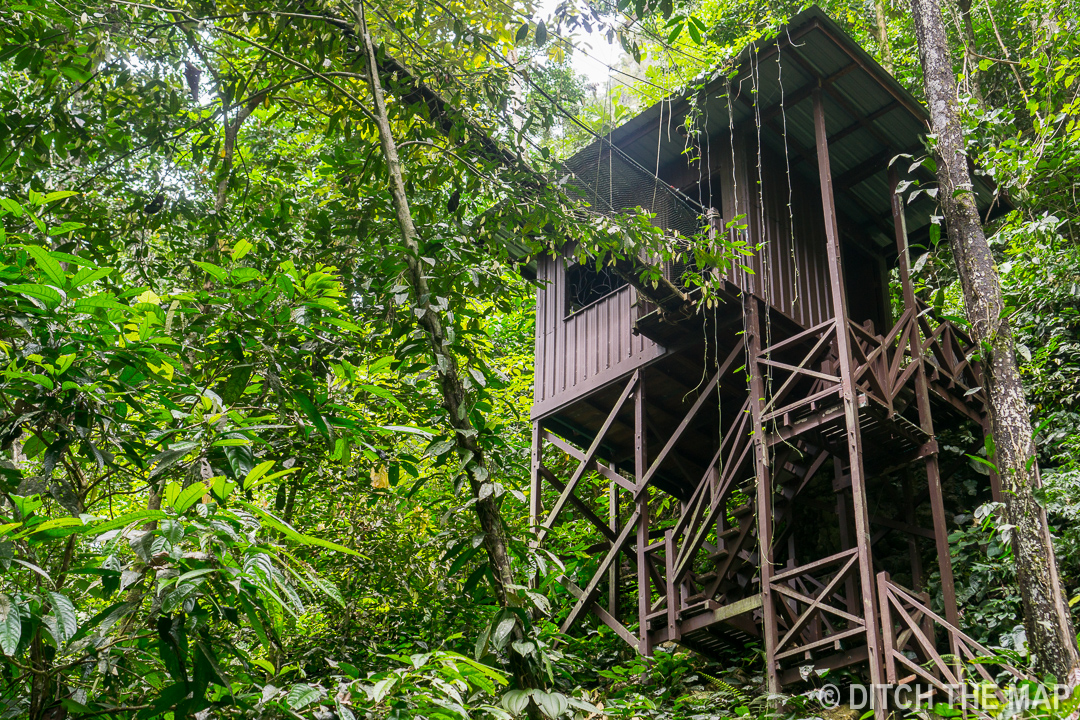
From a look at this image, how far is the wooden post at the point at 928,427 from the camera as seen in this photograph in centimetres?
780

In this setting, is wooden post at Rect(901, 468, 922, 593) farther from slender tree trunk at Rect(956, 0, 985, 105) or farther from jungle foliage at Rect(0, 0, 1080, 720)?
slender tree trunk at Rect(956, 0, 985, 105)

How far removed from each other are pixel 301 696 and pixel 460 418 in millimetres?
1029

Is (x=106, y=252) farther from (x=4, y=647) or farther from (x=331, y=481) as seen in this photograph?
(x=4, y=647)

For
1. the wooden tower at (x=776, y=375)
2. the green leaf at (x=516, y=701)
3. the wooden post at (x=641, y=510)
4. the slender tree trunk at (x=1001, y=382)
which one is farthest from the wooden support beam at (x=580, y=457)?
the green leaf at (x=516, y=701)

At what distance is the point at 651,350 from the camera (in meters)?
9.44

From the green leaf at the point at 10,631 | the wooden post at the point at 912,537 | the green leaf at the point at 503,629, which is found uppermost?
the wooden post at the point at 912,537

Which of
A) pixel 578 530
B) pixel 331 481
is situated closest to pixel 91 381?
pixel 331 481

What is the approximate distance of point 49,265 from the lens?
2773 millimetres

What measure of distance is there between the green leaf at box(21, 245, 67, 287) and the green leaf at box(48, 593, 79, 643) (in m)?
1.04

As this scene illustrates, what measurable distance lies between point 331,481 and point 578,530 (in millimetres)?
6372

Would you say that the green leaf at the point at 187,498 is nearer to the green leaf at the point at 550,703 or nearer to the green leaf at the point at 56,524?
the green leaf at the point at 56,524

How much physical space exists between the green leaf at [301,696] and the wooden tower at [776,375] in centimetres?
483

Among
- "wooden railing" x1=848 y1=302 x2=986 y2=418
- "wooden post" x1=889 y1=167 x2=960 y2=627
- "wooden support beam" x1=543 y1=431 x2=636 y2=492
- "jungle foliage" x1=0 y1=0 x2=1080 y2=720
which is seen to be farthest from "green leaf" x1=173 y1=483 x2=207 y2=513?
"wooden support beam" x1=543 y1=431 x2=636 y2=492

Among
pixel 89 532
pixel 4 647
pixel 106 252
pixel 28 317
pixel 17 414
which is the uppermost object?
pixel 106 252
